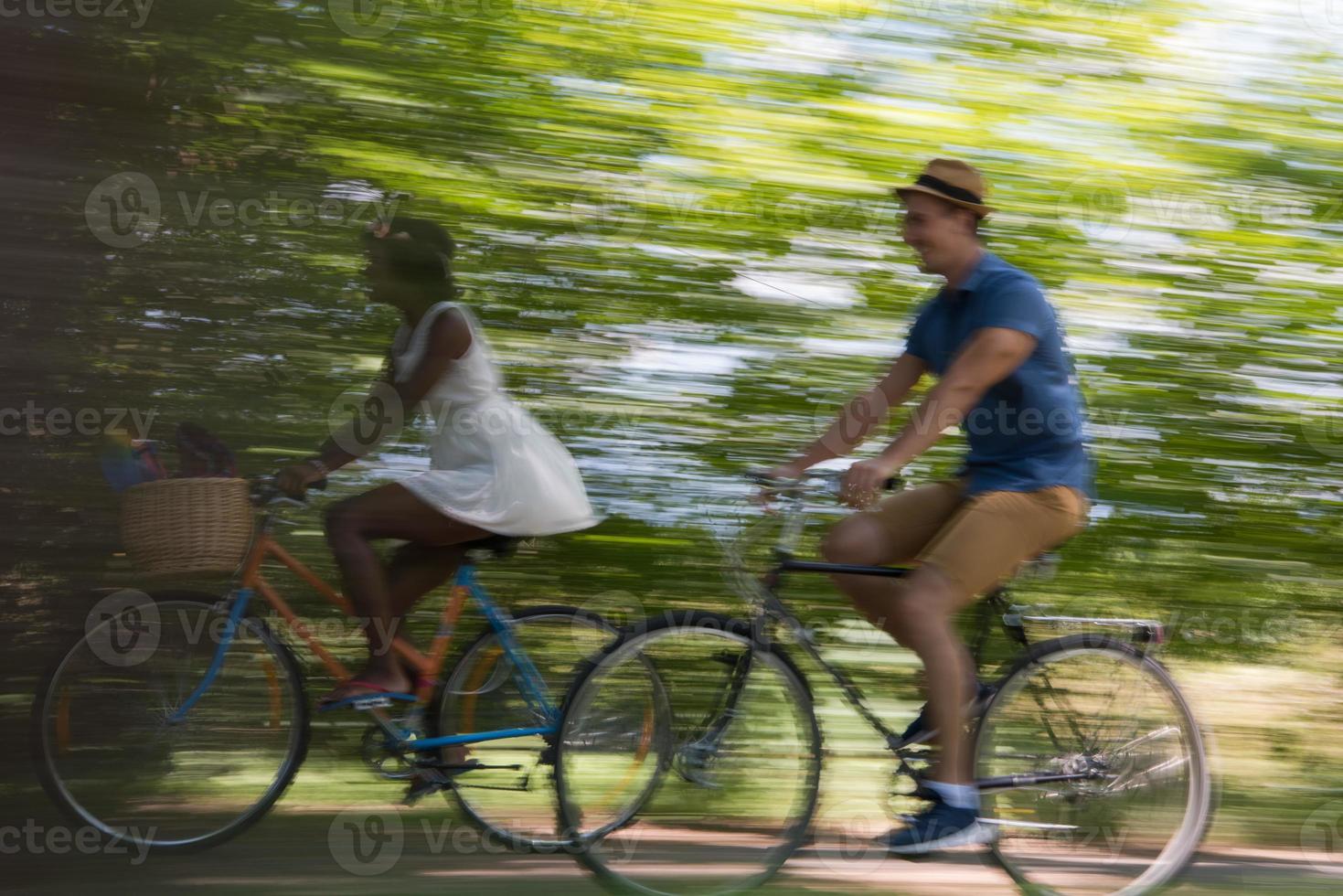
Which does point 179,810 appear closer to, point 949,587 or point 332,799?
point 332,799

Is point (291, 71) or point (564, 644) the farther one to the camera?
point (291, 71)

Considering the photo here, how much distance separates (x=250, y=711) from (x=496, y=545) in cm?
99

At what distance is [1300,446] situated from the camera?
16.4ft

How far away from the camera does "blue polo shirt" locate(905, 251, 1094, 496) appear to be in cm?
348

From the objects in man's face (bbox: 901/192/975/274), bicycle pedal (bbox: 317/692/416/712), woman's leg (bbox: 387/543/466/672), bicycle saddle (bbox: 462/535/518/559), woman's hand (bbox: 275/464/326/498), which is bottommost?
bicycle pedal (bbox: 317/692/416/712)

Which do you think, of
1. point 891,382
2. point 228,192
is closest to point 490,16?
point 228,192

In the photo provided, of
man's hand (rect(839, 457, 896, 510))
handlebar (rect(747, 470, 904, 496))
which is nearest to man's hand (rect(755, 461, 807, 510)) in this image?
handlebar (rect(747, 470, 904, 496))

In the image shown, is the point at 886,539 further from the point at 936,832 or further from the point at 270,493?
the point at 270,493

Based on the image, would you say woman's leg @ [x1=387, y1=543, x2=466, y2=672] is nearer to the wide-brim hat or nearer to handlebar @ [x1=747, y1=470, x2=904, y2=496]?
handlebar @ [x1=747, y1=470, x2=904, y2=496]

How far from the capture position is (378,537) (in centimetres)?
387

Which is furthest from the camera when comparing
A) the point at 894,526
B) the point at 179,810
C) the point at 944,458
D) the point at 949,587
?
the point at 944,458

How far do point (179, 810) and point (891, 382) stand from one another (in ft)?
9.16

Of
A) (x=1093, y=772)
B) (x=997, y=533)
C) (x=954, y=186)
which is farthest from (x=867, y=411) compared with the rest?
(x=1093, y=772)

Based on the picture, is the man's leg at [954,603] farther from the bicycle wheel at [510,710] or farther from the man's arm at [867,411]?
the bicycle wheel at [510,710]
